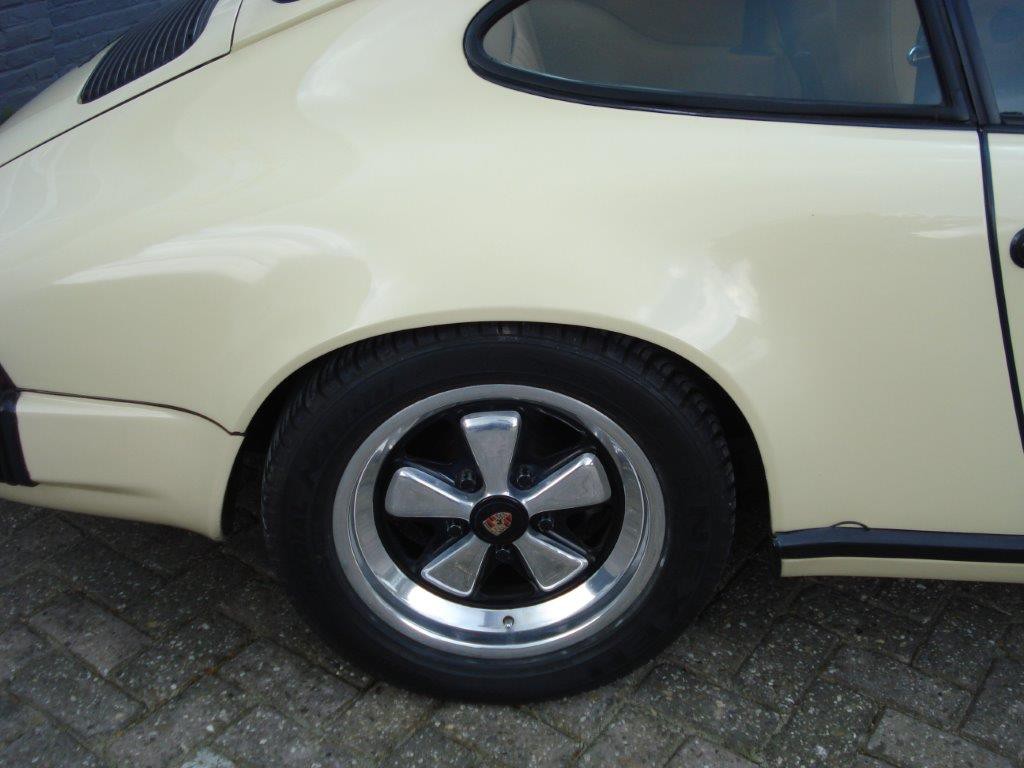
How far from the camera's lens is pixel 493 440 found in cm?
207

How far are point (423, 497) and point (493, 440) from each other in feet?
0.66

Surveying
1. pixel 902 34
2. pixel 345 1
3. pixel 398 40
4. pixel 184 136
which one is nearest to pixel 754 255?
pixel 902 34

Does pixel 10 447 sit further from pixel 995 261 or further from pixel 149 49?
pixel 995 261

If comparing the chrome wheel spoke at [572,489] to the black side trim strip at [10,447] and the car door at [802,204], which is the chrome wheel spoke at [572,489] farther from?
the black side trim strip at [10,447]

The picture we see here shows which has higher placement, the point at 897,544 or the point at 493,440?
the point at 493,440

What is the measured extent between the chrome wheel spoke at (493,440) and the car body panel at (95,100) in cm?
89

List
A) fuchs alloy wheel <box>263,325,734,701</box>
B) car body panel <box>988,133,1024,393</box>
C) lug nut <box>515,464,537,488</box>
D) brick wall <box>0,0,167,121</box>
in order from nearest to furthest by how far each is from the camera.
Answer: car body panel <box>988,133,1024,393</box> < fuchs alloy wheel <box>263,325,734,701</box> < lug nut <box>515,464,537,488</box> < brick wall <box>0,0,167,121</box>

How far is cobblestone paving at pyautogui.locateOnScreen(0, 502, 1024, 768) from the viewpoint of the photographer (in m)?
2.13

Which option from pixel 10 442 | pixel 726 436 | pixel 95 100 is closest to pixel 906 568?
pixel 726 436

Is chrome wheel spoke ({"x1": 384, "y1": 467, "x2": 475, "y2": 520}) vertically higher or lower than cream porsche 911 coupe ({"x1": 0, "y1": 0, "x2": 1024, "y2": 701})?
lower

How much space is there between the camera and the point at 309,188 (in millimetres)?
1894

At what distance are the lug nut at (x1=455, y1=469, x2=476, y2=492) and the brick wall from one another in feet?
11.3

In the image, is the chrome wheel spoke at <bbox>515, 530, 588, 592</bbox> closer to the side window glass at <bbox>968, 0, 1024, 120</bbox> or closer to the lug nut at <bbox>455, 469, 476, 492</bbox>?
the lug nut at <bbox>455, 469, 476, 492</bbox>

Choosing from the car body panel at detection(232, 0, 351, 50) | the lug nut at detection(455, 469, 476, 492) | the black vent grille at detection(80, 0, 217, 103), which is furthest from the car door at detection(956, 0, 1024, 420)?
the black vent grille at detection(80, 0, 217, 103)
